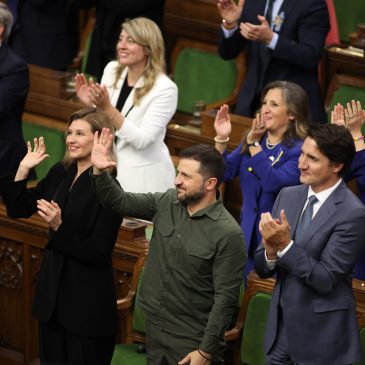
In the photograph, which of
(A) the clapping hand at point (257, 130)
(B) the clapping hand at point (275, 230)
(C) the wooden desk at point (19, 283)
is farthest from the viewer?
(C) the wooden desk at point (19, 283)

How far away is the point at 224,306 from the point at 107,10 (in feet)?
6.54

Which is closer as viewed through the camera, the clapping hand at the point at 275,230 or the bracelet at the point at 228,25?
the clapping hand at the point at 275,230

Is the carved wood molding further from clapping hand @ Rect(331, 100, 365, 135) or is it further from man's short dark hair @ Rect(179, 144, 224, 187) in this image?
clapping hand @ Rect(331, 100, 365, 135)

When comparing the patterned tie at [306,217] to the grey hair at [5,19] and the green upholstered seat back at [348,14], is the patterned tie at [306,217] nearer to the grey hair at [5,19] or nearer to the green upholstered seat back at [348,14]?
the grey hair at [5,19]

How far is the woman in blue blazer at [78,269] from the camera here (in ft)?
9.70

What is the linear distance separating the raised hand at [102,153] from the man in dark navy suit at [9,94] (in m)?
0.99

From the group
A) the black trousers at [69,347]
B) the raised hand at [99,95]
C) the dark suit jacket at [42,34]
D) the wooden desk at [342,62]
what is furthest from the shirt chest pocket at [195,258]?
the dark suit jacket at [42,34]

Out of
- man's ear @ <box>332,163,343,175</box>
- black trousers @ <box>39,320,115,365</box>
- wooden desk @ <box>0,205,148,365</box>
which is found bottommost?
wooden desk @ <box>0,205,148,365</box>

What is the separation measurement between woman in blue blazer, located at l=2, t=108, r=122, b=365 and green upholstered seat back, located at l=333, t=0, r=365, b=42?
1937mm

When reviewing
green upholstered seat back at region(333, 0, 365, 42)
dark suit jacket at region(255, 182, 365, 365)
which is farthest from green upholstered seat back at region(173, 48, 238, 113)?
dark suit jacket at region(255, 182, 365, 365)

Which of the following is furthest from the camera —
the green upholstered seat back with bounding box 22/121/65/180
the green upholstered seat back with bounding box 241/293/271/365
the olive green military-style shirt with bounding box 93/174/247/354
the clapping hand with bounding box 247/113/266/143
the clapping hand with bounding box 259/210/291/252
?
the green upholstered seat back with bounding box 22/121/65/180

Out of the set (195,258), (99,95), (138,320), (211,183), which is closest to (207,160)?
(211,183)

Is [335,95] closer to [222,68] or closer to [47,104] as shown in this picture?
[222,68]

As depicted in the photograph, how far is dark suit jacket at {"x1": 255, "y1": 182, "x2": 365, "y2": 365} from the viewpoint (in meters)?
2.57
